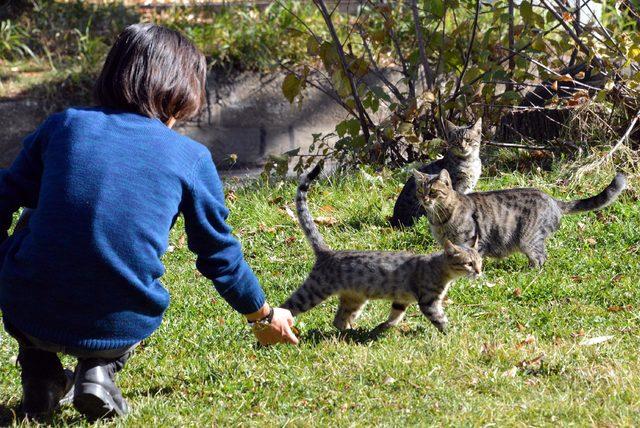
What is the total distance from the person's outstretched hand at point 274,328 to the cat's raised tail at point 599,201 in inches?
142

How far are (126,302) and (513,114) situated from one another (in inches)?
259

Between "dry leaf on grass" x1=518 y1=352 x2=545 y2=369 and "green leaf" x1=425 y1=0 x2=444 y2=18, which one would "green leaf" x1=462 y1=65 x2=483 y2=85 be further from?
"dry leaf on grass" x1=518 y1=352 x2=545 y2=369

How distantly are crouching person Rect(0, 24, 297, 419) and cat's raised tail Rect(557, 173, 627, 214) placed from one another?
12.7 feet

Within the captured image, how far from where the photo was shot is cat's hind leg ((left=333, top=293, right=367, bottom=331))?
19.6 ft

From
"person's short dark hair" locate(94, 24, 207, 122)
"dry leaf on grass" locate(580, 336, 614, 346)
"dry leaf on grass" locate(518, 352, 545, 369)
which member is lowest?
"dry leaf on grass" locate(580, 336, 614, 346)

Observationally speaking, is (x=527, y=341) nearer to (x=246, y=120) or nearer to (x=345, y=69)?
(x=345, y=69)

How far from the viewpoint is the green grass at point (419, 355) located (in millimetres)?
4547

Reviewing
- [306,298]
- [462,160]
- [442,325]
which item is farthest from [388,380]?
[462,160]

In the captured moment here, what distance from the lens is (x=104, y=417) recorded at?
4.51 meters

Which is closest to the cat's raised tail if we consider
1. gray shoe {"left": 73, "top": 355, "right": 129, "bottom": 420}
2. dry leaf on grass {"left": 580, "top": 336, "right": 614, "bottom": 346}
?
dry leaf on grass {"left": 580, "top": 336, "right": 614, "bottom": 346}

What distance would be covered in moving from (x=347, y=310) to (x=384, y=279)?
34 centimetres

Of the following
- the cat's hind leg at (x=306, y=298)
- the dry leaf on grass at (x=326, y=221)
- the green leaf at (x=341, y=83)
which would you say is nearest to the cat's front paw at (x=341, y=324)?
the cat's hind leg at (x=306, y=298)

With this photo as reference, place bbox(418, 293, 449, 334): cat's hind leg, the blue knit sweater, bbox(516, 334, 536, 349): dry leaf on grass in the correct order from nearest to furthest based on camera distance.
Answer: the blue knit sweater → bbox(516, 334, 536, 349): dry leaf on grass → bbox(418, 293, 449, 334): cat's hind leg

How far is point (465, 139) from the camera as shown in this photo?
8641 millimetres
